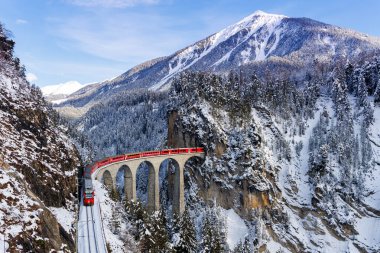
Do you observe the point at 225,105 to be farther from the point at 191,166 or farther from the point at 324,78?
the point at 324,78

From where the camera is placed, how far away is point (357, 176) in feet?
300

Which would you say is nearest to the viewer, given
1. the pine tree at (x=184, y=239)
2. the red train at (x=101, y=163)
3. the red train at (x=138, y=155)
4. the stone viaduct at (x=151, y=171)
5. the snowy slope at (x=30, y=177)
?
the snowy slope at (x=30, y=177)

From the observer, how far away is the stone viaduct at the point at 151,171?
65.9 meters

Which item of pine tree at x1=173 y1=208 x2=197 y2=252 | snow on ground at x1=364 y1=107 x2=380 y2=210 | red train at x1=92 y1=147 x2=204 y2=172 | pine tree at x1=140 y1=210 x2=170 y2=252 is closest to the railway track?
pine tree at x1=140 y1=210 x2=170 y2=252

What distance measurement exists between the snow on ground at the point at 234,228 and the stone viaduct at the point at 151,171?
11.4 metres

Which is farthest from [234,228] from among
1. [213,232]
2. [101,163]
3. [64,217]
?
[64,217]

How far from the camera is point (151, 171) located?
7694 centimetres

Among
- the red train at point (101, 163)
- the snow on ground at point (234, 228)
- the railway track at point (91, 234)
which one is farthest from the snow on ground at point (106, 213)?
the snow on ground at point (234, 228)

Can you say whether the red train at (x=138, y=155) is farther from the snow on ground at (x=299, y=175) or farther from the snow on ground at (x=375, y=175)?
the snow on ground at (x=375, y=175)

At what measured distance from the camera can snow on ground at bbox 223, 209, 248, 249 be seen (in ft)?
249

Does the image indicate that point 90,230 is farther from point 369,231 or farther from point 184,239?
point 369,231

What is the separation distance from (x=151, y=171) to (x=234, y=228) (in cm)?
2300

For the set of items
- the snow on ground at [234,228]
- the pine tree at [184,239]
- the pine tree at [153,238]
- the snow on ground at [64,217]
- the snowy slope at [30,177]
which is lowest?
the snow on ground at [234,228]

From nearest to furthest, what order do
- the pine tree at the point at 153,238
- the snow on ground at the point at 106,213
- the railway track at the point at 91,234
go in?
the railway track at the point at 91,234 < the snow on ground at the point at 106,213 < the pine tree at the point at 153,238
